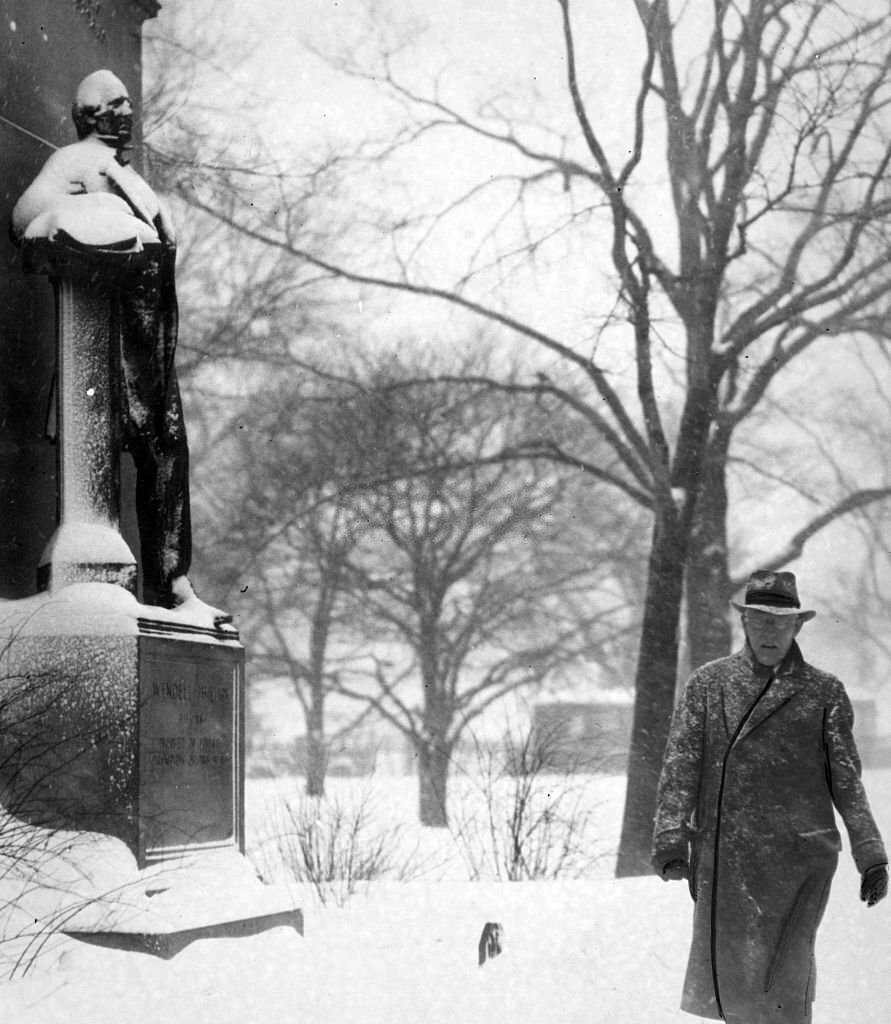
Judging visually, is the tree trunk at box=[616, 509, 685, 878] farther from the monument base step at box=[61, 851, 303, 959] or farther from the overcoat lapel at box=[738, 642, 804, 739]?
the overcoat lapel at box=[738, 642, 804, 739]

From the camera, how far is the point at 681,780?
542 cm

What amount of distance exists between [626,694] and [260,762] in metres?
8.00

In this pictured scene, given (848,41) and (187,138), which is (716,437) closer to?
(848,41)

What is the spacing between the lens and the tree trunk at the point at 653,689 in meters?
14.3

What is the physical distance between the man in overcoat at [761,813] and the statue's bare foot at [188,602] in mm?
3178

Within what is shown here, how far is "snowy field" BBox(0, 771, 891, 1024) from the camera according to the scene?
5.97m

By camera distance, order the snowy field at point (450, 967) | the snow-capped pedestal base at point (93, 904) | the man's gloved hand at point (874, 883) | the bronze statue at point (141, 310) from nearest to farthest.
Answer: the man's gloved hand at point (874, 883)
the snowy field at point (450, 967)
the snow-capped pedestal base at point (93, 904)
the bronze statue at point (141, 310)

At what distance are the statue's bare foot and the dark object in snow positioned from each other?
6.50ft

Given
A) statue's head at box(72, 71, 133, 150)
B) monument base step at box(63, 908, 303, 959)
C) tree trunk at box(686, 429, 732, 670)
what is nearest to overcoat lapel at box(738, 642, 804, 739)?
monument base step at box(63, 908, 303, 959)

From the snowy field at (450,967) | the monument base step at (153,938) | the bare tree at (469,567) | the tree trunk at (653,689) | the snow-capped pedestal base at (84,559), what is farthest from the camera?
the bare tree at (469,567)

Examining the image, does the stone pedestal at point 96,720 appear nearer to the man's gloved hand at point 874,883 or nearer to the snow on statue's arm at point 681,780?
the snow on statue's arm at point 681,780

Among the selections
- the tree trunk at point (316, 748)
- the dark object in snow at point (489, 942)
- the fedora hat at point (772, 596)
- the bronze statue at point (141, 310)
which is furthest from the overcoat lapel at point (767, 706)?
the tree trunk at point (316, 748)

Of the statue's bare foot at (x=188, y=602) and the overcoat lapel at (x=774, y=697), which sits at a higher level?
the statue's bare foot at (x=188, y=602)

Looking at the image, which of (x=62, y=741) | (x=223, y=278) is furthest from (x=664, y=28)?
(x=62, y=741)
